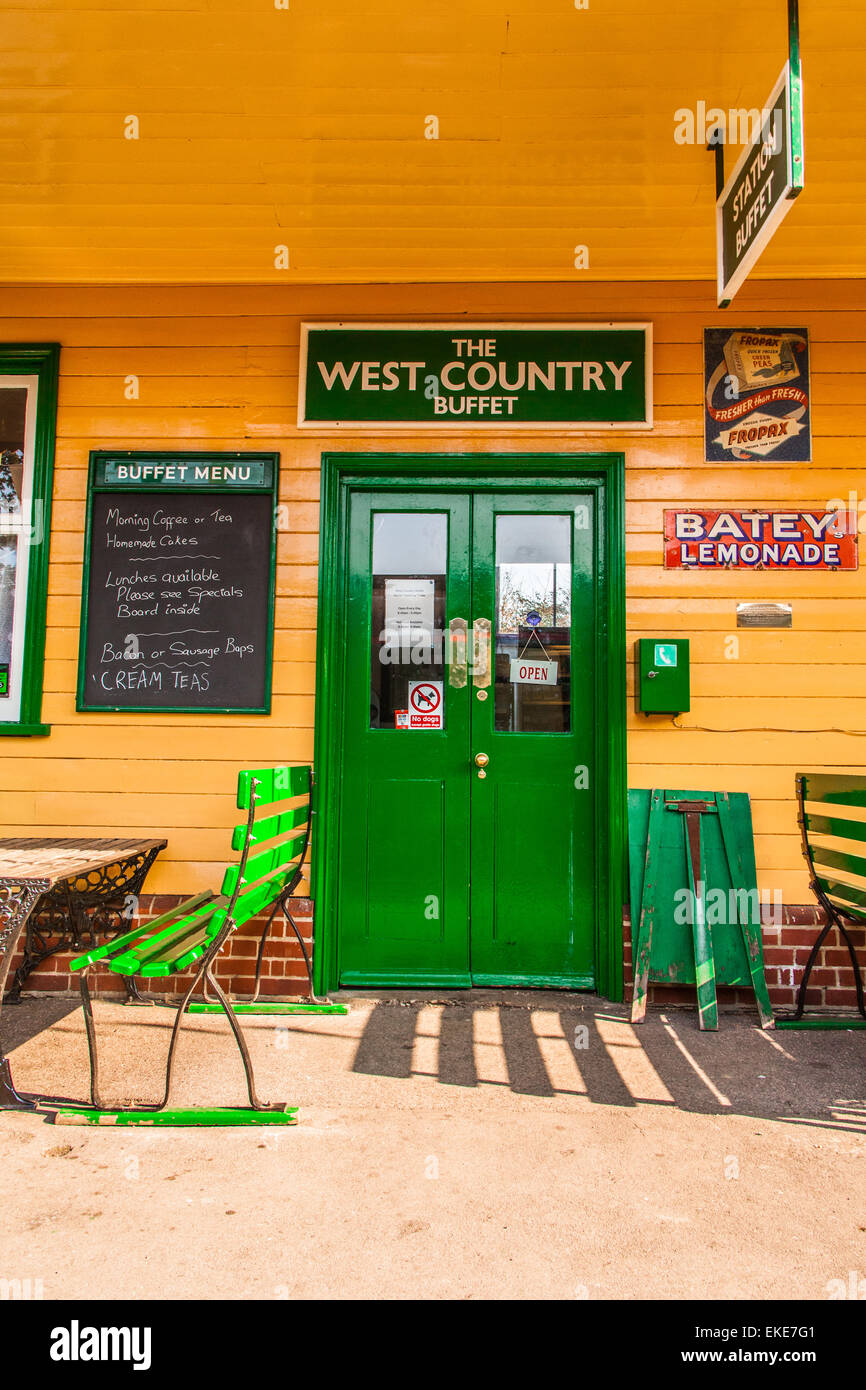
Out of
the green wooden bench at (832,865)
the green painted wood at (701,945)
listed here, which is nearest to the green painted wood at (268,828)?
the green painted wood at (701,945)

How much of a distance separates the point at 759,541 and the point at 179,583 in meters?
2.94

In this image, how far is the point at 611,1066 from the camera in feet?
10.8

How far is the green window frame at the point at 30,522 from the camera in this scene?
13.7 feet

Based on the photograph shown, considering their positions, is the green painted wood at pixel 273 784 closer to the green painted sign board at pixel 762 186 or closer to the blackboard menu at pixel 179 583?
the blackboard menu at pixel 179 583

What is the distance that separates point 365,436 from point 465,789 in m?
1.89

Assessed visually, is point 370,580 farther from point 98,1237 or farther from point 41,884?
point 98,1237

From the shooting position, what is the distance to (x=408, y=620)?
4.28 metres

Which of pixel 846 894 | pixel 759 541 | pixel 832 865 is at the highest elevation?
pixel 759 541

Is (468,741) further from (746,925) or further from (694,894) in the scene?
(746,925)

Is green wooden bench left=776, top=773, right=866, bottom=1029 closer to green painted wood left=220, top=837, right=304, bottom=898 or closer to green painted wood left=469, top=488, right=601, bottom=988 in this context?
green painted wood left=469, top=488, right=601, bottom=988

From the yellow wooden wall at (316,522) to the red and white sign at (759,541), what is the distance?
70 mm

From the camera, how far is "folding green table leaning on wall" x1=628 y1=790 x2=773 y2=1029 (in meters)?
3.83

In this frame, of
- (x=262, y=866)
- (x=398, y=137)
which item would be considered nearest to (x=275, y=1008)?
(x=262, y=866)

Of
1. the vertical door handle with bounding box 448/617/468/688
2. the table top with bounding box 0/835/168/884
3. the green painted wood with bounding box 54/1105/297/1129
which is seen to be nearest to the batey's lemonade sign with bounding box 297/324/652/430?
the vertical door handle with bounding box 448/617/468/688
